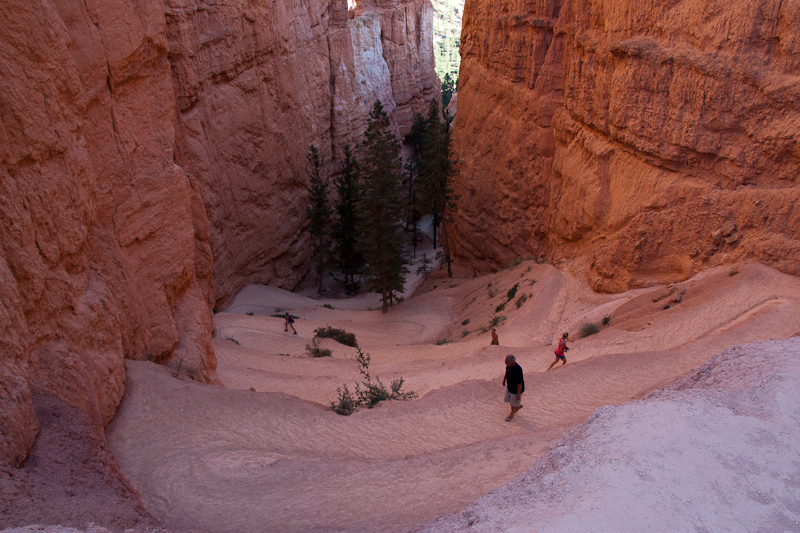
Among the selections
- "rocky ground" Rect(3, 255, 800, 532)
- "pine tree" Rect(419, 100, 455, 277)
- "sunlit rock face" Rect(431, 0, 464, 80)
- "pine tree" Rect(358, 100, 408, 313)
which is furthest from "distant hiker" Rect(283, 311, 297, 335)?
"sunlit rock face" Rect(431, 0, 464, 80)

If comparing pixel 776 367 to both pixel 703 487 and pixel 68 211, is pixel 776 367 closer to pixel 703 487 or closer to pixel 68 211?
pixel 703 487

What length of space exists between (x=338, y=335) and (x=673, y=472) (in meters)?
15.6

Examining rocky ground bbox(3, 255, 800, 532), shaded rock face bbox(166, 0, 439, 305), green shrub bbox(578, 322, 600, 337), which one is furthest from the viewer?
shaded rock face bbox(166, 0, 439, 305)

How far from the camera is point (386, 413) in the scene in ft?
29.8

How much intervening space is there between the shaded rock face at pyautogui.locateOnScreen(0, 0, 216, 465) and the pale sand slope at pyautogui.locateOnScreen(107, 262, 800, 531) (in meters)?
1.23

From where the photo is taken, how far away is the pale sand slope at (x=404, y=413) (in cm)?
584

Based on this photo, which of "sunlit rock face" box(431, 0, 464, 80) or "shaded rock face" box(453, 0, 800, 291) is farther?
"sunlit rock face" box(431, 0, 464, 80)

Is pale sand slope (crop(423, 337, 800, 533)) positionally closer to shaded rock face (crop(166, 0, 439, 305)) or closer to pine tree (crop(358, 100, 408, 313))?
shaded rock face (crop(166, 0, 439, 305))

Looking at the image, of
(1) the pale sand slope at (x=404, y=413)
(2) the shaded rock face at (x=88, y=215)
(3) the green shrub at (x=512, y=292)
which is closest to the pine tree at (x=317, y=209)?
(1) the pale sand slope at (x=404, y=413)

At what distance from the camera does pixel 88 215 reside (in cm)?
796

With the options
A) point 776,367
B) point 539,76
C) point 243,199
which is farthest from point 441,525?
point 243,199

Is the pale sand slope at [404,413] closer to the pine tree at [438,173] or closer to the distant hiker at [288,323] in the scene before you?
the distant hiker at [288,323]

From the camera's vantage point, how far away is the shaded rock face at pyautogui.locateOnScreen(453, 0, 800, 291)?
12.4 metres

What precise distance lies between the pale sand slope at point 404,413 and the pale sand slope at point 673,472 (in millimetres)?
483
